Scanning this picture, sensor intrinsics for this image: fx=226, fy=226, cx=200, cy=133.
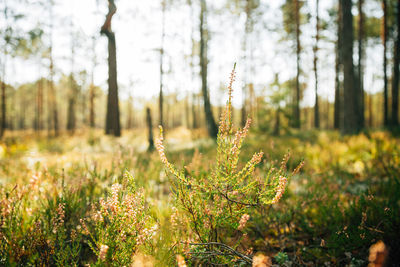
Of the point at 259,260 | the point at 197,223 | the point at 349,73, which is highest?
the point at 349,73

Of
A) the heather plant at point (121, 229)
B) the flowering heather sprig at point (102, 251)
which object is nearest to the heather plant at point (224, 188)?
the heather plant at point (121, 229)

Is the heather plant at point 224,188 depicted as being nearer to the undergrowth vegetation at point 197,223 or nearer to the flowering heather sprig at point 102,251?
the undergrowth vegetation at point 197,223

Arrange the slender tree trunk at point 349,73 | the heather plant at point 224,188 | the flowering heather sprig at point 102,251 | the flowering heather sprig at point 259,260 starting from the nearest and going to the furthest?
the flowering heather sprig at point 259,260
the flowering heather sprig at point 102,251
the heather plant at point 224,188
the slender tree trunk at point 349,73

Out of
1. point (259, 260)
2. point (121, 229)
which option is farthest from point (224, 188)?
point (121, 229)

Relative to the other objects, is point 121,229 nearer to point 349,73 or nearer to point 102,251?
point 102,251

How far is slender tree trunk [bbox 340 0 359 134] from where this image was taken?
834cm

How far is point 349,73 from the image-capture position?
849 centimetres

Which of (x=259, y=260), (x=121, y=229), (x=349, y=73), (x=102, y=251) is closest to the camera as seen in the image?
(x=259, y=260)

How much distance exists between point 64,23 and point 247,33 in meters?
15.0

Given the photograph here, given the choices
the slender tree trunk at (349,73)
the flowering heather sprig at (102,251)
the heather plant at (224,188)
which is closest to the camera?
the flowering heather sprig at (102,251)

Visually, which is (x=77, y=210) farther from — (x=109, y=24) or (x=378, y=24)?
(x=378, y=24)

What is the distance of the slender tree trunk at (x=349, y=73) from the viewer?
8336 millimetres

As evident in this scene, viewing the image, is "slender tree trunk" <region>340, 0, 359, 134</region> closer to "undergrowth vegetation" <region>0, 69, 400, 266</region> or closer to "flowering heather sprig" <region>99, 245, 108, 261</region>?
"undergrowth vegetation" <region>0, 69, 400, 266</region>

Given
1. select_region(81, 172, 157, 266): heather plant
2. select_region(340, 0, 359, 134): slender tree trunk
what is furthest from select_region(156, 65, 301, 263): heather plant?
select_region(340, 0, 359, 134): slender tree trunk
